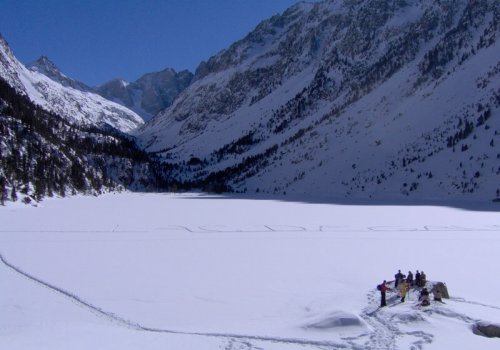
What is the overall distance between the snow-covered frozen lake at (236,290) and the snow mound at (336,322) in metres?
0.04

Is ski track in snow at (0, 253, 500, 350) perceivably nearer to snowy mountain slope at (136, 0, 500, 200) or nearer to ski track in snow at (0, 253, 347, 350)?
ski track in snow at (0, 253, 347, 350)

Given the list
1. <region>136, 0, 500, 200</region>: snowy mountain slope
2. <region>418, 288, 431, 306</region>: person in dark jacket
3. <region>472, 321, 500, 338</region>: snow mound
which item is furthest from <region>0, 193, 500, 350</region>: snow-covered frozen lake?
<region>136, 0, 500, 200</region>: snowy mountain slope

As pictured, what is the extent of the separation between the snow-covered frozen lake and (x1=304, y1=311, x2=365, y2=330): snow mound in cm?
4

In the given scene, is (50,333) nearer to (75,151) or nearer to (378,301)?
(378,301)

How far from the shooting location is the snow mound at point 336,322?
16.1 meters

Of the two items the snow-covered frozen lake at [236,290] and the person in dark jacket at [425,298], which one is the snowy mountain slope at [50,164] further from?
the person in dark jacket at [425,298]

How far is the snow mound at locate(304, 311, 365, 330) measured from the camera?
16.1 m

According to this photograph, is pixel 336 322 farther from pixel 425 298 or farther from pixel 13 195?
pixel 13 195

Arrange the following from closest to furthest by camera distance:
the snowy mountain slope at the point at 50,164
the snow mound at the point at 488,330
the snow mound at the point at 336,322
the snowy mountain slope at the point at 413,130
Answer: the snow mound at the point at 488,330
the snow mound at the point at 336,322
the snowy mountain slope at the point at 50,164
the snowy mountain slope at the point at 413,130

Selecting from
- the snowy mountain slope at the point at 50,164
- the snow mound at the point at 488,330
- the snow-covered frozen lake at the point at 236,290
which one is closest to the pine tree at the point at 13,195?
the snowy mountain slope at the point at 50,164

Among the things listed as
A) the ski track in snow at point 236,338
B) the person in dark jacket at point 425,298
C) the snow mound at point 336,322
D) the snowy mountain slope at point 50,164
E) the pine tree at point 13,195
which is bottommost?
the ski track in snow at point 236,338

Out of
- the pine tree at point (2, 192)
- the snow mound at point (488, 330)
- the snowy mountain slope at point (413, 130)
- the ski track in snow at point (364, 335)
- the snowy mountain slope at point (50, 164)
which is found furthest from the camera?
the snowy mountain slope at point (413, 130)

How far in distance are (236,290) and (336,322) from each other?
5226 mm

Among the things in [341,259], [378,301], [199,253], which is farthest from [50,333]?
[341,259]
